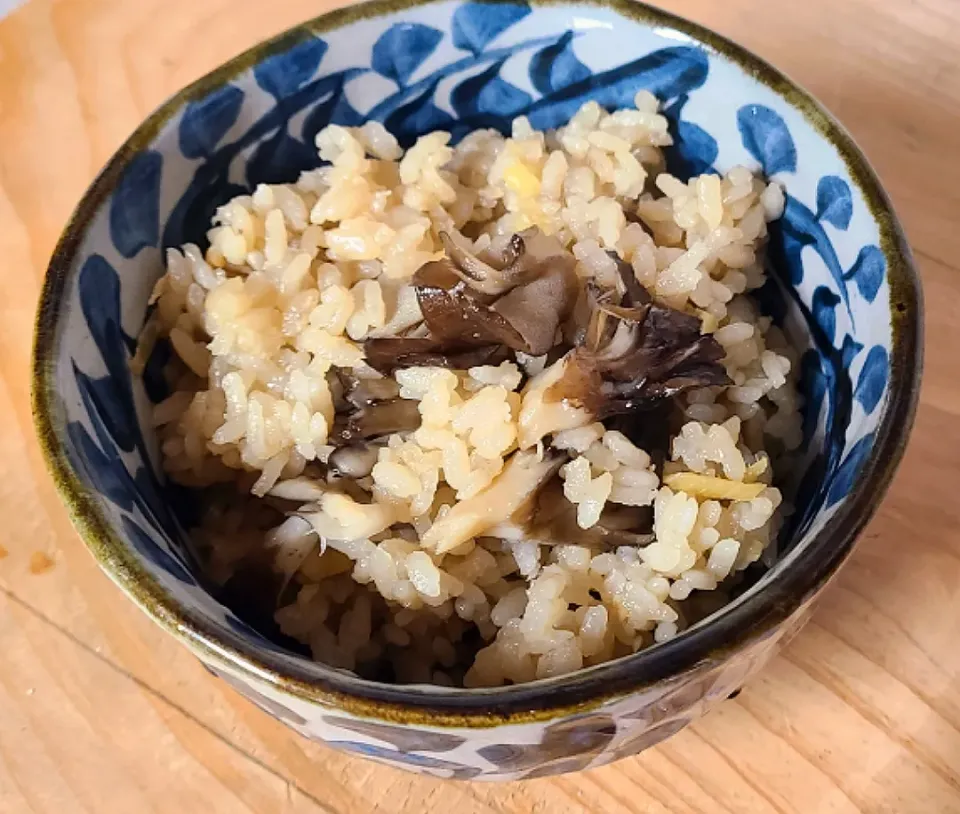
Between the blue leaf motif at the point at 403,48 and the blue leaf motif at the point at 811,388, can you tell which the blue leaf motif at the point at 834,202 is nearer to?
the blue leaf motif at the point at 811,388

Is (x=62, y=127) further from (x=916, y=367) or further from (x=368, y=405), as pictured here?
(x=916, y=367)

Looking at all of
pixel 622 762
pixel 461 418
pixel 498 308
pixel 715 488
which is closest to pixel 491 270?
pixel 498 308

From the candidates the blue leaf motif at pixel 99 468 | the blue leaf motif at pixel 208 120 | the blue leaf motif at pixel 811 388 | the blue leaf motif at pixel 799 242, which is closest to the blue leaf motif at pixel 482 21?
the blue leaf motif at pixel 208 120

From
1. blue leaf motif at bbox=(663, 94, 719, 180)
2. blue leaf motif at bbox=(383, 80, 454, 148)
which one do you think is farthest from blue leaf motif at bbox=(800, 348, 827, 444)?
blue leaf motif at bbox=(383, 80, 454, 148)

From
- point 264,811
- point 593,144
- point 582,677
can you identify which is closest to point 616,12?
point 593,144

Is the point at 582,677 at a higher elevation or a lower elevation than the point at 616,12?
lower

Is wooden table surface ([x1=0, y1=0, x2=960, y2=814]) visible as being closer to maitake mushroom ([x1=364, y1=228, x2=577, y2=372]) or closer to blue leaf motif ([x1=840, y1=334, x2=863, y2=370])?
blue leaf motif ([x1=840, y1=334, x2=863, y2=370])

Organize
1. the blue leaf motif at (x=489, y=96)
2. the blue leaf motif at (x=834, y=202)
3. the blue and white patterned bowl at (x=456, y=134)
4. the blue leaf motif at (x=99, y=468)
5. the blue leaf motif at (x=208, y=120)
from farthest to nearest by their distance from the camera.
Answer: the blue leaf motif at (x=489, y=96) → the blue leaf motif at (x=208, y=120) → the blue leaf motif at (x=834, y=202) → the blue leaf motif at (x=99, y=468) → the blue and white patterned bowl at (x=456, y=134)
